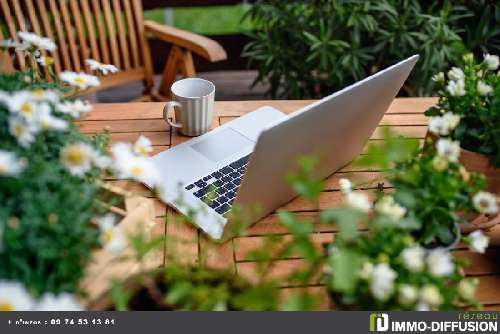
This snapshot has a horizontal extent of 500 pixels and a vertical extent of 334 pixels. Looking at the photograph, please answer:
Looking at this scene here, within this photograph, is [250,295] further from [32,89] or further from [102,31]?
[102,31]

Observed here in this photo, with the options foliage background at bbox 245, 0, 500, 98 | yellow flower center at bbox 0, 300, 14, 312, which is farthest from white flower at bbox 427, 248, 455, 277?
foliage background at bbox 245, 0, 500, 98

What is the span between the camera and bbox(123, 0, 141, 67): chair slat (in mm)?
1967

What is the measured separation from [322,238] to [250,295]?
1.39ft

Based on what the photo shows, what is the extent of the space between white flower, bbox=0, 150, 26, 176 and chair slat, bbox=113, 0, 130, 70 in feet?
4.50

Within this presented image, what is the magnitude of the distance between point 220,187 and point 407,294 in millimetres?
555

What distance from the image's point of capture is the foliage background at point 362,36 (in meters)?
2.09

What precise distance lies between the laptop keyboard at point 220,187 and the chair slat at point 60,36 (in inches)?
40.3

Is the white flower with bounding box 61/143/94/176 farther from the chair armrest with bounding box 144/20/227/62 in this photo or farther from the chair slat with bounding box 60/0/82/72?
the chair slat with bounding box 60/0/82/72

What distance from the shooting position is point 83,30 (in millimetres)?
1960

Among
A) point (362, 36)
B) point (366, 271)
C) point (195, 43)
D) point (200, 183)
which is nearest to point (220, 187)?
point (200, 183)

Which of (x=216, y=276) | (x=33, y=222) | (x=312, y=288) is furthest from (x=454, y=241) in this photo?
(x=33, y=222)

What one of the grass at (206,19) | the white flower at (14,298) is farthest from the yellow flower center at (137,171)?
the grass at (206,19)

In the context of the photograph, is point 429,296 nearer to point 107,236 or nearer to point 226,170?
point 107,236

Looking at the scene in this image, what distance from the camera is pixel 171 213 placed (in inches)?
42.6
